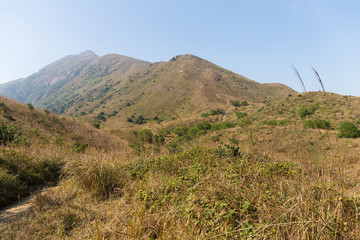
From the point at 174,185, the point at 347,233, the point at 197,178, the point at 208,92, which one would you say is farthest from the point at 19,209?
the point at 208,92

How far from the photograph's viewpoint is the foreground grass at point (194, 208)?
1.74 m

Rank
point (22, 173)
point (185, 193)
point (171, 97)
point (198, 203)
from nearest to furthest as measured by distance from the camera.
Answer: point (198, 203) < point (185, 193) < point (22, 173) < point (171, 97)

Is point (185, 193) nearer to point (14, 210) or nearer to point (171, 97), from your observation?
point (14, 210)

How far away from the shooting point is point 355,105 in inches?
1377

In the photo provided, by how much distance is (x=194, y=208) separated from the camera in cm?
221

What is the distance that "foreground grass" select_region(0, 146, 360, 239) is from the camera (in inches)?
68.5

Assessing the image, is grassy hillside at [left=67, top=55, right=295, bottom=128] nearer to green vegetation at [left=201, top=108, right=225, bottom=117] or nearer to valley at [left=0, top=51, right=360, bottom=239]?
green vegetation at [left=201, top=108, right=225, bottom=117]

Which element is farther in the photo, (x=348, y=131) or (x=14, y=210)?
(x=348, y=131)

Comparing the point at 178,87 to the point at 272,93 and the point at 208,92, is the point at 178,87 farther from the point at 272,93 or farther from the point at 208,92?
the point at 272,93

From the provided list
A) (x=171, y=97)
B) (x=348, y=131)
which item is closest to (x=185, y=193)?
(x=348, y=131)

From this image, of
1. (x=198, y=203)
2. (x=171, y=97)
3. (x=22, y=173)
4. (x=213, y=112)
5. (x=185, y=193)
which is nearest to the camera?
(x=198, y=203)

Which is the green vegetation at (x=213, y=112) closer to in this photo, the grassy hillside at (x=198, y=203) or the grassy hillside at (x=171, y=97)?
the grassy hillside at (x=171, y=97)

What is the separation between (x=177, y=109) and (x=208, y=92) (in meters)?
20.1

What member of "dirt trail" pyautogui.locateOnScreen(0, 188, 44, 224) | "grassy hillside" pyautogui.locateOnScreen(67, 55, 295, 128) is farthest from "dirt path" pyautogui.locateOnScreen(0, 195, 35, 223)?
"grassy hillside" pyautogui.locateOnScreen(67, 55, 295, 128)
